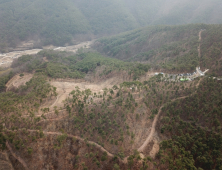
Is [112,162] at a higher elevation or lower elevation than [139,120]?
lower

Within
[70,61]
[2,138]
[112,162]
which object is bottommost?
[112,162]

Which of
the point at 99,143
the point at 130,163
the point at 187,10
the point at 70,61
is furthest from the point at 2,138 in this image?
the point at 187,10

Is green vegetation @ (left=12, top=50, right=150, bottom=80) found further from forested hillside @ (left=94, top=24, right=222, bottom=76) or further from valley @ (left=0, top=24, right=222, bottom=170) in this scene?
forested hillside @ (left=94, top=24, right=222, bottom=76)

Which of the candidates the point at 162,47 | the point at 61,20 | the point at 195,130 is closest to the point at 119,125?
the point at 195,130

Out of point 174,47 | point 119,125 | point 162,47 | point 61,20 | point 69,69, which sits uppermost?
point 61,20

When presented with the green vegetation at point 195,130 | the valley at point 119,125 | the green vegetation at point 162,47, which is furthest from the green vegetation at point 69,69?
the green vegetation at point 195,130

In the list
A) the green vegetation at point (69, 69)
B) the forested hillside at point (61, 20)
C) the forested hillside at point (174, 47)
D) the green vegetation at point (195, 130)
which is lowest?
the green vegetation at point (195, 130)

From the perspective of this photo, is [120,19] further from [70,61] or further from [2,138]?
[2,138]

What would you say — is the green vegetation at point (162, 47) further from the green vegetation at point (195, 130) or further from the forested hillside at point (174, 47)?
the green vegetation at point (195, 130)

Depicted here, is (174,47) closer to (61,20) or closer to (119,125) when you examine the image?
(119,125)
